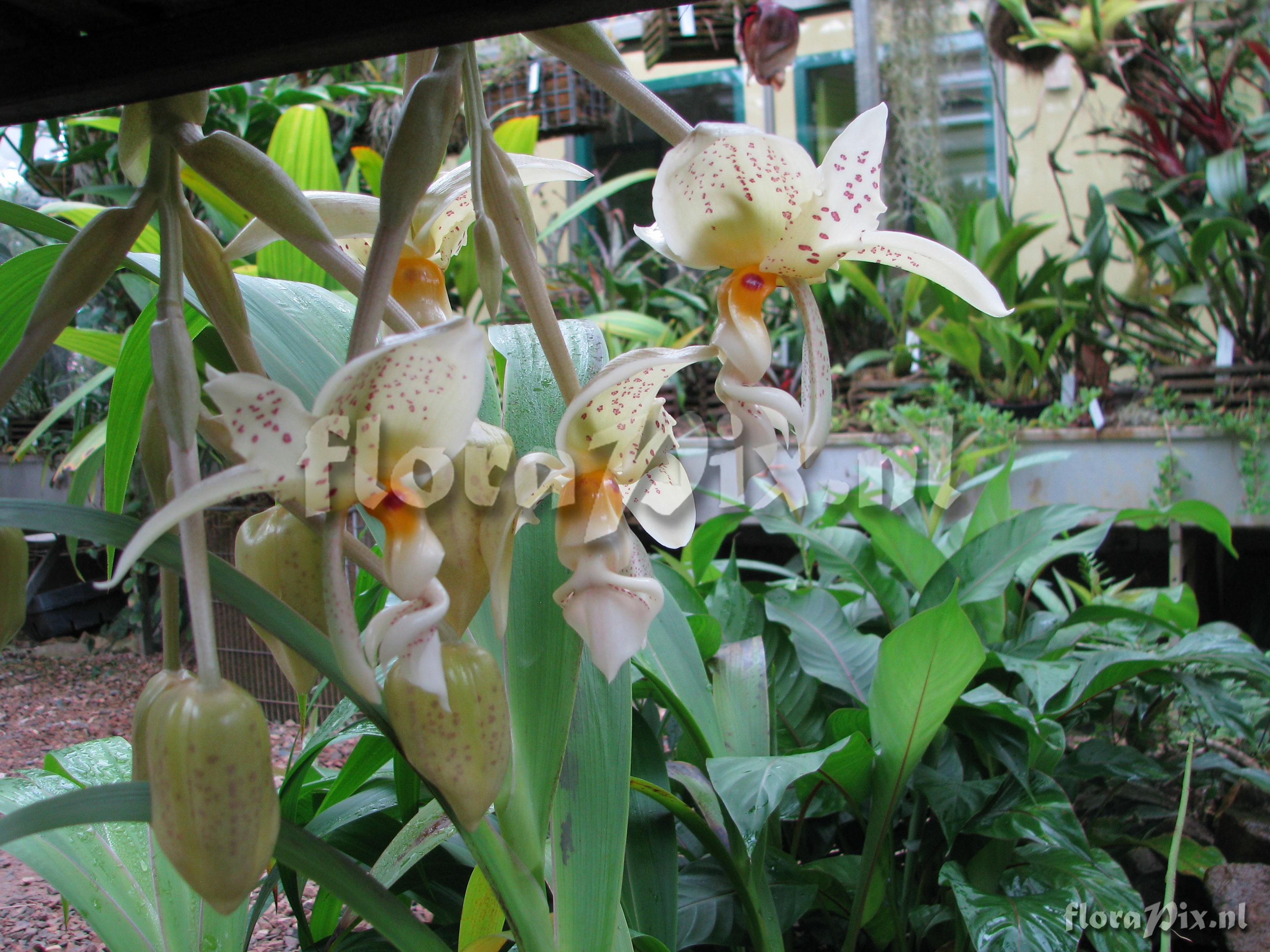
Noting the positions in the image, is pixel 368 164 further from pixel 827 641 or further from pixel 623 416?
pixel 623 416

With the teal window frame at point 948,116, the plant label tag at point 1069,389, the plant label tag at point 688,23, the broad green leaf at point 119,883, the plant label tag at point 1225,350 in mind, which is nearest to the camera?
the broad green leaf at point 119,883

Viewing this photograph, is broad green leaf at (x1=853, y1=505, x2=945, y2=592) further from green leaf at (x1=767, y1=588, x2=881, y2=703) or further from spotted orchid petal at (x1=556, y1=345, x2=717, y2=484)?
spotted orchid petal at (x1=556, y1=345, x2=717, y2=484)

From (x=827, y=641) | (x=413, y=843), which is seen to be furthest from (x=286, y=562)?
(x=827, y=641)

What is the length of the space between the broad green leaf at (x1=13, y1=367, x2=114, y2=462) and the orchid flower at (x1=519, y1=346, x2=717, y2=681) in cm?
91

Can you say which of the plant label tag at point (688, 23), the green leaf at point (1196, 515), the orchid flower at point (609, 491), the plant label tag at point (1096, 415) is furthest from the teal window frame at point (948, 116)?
the orchid flower at point (609, 491)

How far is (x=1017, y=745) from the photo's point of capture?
650 mm

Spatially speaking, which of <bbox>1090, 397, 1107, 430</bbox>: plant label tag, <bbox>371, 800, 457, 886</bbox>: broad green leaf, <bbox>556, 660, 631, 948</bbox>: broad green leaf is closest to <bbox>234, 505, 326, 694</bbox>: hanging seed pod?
<bbox>556, 660, 631, 948</bbox>: broad green leaf

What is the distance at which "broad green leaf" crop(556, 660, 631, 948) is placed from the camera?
1.17ft

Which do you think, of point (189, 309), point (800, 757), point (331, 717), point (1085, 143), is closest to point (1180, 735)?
point (800, 757)

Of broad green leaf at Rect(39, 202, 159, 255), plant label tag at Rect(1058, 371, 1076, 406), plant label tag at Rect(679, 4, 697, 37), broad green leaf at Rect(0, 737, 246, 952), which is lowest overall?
broad green leaf at Rect(0, 737, 246, 952)

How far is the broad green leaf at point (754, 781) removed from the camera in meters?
0.48

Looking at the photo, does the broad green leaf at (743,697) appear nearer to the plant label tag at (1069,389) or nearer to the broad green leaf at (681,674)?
the broad green leaf at (681,674)

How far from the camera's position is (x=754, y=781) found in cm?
50

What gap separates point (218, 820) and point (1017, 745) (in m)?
0.60
